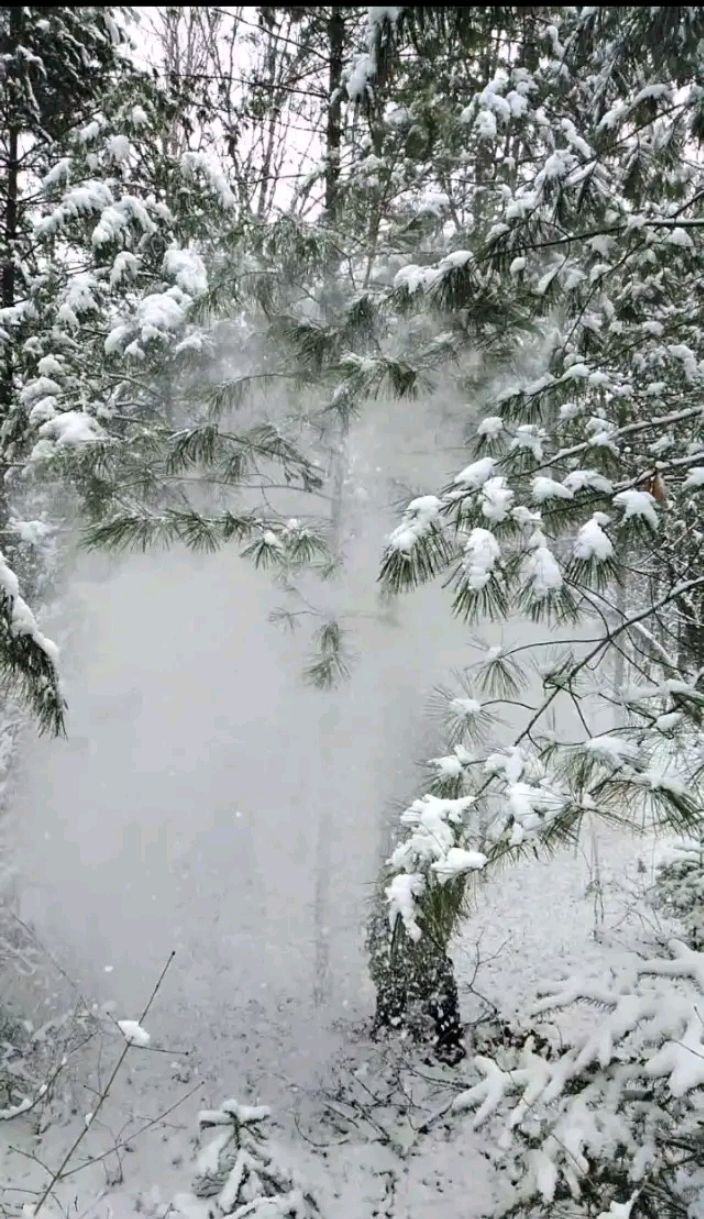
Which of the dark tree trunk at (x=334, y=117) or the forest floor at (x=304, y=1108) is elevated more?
the dark tree trunk at (x=334, y=117)

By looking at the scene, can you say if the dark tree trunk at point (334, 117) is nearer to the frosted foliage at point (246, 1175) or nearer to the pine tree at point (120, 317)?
the pine tree at point (120, 317)

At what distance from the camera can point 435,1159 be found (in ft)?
17.5

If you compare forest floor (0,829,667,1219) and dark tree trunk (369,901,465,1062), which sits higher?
dark tree trunk (369,901,465,1062)

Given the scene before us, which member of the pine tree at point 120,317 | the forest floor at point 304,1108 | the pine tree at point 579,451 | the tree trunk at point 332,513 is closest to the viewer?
the pine tree at point 579,451

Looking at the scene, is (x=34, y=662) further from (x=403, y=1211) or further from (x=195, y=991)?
(x=195, y=991)

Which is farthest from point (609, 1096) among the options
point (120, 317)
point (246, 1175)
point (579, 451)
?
point (120, 317)

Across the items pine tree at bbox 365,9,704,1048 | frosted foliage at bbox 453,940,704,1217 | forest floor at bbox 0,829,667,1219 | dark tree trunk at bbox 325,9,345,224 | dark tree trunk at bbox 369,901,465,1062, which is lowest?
forest floor at bbox 0,829,667,1219

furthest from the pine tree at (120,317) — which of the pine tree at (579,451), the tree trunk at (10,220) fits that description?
the pine tree at (579,451)

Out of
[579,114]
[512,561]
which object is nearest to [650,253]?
[579,114]

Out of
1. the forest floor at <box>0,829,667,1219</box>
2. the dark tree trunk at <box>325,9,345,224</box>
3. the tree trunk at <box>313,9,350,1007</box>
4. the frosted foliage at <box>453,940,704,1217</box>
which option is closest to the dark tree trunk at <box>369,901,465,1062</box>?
the forest floor at <box>0,829,667,1219</box>

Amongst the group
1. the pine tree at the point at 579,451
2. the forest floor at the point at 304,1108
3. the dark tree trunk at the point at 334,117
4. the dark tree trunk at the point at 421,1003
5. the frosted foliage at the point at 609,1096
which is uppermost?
the dark tree trunk at the point at 334,117

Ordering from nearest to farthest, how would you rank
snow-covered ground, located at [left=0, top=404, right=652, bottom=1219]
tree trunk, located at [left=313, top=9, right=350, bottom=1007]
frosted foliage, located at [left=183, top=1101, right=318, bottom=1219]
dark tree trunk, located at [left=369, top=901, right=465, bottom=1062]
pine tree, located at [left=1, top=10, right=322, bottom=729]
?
frosted foliage, located at [left=183, top=1101, right=318, bottom=1219] → pine tree, located at [left=1, top=10, right=322, bottom=729] → tree trunk, located at [left=313, top=9, right=350, bottom=1007] → snow-covered ground, located at [left=0, top=404, right=652, bottom=1219] → dark tree trunk, located at [left=369, top=901, right=465, bottom=1062]

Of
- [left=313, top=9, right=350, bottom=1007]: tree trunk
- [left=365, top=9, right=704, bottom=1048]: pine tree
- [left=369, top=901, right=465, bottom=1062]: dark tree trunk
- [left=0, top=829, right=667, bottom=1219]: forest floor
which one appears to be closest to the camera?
[left=365, top=9, right=704, bottom=1048]: pine tree

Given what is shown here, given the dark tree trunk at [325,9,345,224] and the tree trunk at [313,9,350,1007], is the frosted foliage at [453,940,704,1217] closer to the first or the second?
the tree trunk at [313,9,350,1007]
